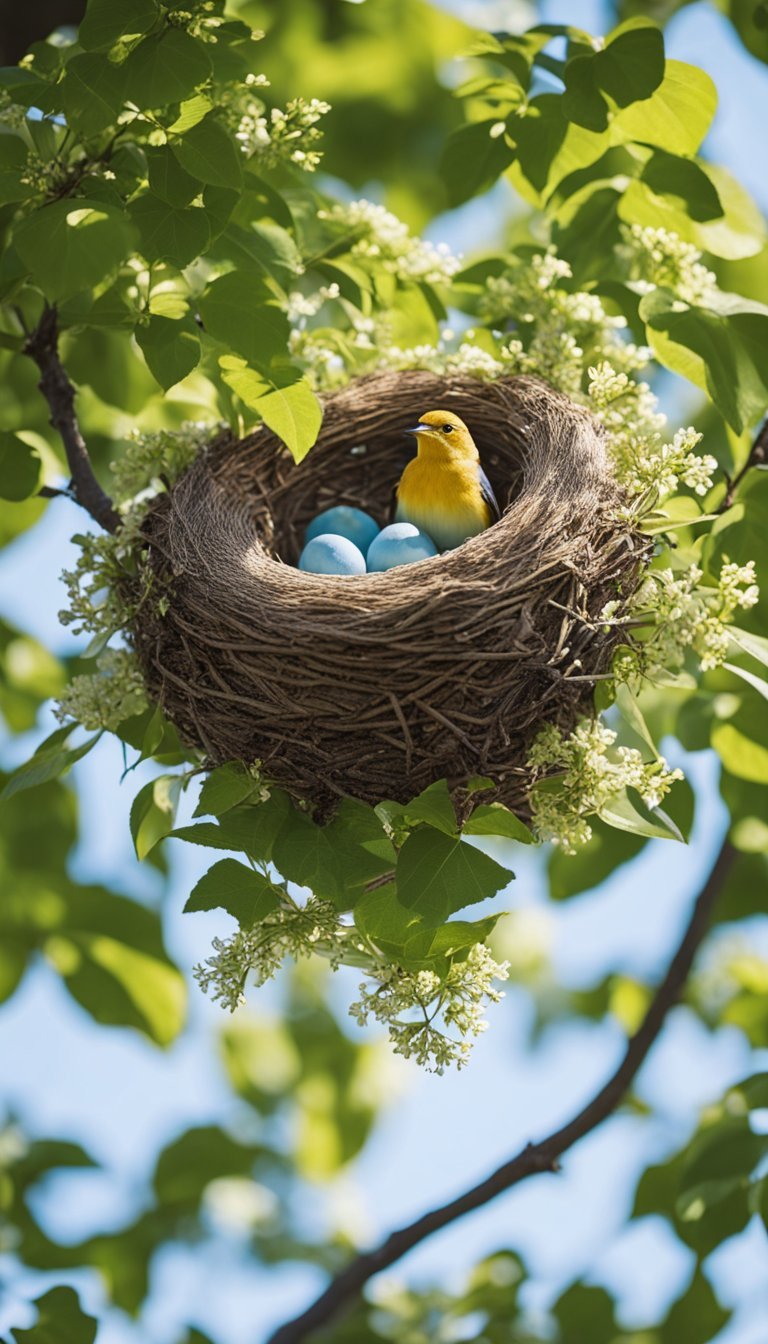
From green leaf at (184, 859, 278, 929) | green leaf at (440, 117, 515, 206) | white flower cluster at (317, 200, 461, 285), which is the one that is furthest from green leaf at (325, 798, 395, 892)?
green leaf at (440, 117, 515, 206)

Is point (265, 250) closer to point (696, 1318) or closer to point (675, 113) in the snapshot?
point (675, 113)

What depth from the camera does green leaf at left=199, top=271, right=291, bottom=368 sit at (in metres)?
2.03

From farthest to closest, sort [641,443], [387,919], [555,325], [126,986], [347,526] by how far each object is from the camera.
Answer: [126,986] < [347,526] < [555,325] < [641,443] < [387,919]

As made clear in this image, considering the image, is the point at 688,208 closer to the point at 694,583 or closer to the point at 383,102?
the point at 694,583

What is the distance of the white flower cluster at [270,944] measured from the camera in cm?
188

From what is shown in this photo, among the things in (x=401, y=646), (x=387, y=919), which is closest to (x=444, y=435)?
(x=401, y=646)

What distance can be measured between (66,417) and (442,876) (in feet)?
3.57

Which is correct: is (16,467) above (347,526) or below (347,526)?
above

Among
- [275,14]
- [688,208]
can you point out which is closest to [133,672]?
[688,208]

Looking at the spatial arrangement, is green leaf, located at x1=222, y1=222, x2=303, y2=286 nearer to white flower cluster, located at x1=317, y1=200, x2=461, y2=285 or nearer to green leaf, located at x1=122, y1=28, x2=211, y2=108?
white flower cluster, located at x1=317, y1=200, x2=461, y2=285

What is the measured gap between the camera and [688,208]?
2.44 m

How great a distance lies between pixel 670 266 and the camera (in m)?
2.46

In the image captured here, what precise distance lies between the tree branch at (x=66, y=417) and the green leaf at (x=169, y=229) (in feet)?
1.43

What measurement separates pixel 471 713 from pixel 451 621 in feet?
0.41
